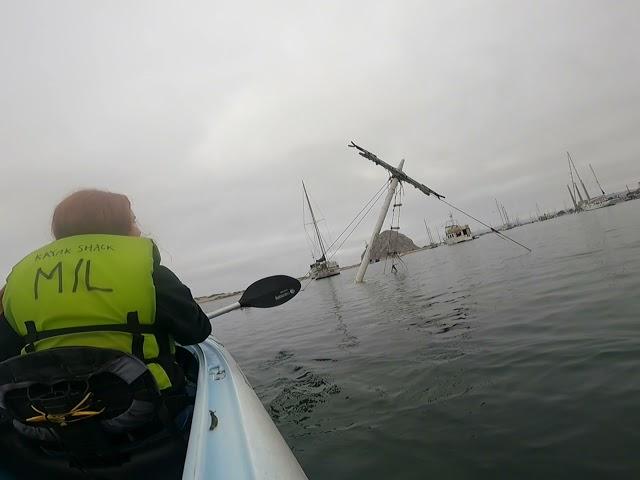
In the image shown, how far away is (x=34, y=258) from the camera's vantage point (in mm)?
2090

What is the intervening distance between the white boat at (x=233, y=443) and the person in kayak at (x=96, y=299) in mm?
322

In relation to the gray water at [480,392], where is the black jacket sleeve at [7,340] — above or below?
above

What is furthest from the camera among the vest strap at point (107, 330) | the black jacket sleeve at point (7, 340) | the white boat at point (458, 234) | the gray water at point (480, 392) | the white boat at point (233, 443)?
the white boat at point (458, 234)

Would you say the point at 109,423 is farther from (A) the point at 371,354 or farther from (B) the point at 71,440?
(A) the point at 371,354

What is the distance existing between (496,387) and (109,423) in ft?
12.9

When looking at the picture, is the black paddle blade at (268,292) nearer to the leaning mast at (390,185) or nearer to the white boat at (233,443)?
the white boat at (233,443)

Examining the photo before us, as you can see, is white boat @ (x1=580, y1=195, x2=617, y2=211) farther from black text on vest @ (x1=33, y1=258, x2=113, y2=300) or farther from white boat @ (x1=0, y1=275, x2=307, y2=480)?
black text on vest @ (x1=33, y1=258, x2=113, y2=300)

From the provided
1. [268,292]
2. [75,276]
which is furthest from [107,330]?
[268,292]

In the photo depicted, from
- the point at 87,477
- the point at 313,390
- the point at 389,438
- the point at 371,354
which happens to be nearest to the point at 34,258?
the point at 87,477

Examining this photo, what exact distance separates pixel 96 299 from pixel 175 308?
0.41 metres

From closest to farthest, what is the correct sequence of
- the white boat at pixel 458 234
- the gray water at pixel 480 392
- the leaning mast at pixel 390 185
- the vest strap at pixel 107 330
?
the vest strap at pixel 107 330 < the gray water at pixel 480 392 < the leaning mast at pixel 390 185 < the white boat at pixel 458 234

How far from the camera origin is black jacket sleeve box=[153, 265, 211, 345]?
208 cm

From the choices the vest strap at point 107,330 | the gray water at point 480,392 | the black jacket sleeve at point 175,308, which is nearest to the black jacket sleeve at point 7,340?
the vest strap at point 107,330

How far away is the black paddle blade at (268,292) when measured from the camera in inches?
150
